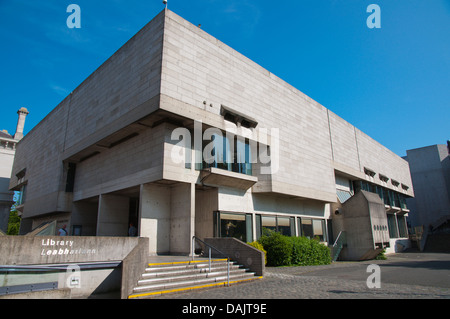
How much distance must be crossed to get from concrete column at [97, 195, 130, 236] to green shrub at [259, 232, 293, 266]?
11139 millimetres

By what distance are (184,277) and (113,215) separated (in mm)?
13447

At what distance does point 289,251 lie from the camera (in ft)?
61.3

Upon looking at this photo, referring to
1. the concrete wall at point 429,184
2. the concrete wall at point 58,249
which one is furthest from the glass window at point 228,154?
the concrete wall at point 429,184

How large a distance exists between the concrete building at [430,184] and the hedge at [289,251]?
4962 cm

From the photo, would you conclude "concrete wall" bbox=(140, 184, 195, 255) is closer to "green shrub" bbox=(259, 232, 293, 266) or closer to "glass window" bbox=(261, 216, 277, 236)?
"green shrub" bbox=(259, 232, 293, 266)

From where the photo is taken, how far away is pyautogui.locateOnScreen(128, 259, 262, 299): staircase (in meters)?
9.97

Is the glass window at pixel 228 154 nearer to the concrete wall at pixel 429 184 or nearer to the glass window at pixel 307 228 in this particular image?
the glass window at pixel 307 228

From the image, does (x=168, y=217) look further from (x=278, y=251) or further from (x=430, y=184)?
(x=430, y=184)

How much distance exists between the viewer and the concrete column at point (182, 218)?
18.2 metres

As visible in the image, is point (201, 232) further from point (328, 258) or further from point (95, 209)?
point (95, 209)

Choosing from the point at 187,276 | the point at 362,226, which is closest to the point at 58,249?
the point at 187,276
